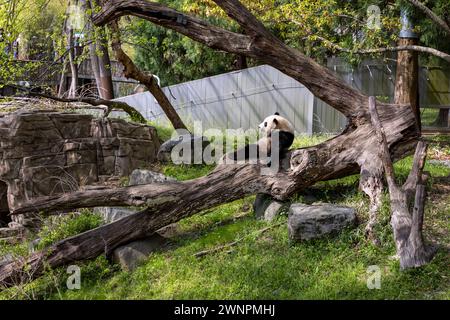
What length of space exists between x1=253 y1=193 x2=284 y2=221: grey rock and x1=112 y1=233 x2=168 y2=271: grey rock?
1.49 m

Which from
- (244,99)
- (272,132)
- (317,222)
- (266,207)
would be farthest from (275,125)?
(244,99)

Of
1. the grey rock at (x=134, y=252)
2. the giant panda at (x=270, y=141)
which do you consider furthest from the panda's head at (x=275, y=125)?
the grey rock at (x=134, y=252)

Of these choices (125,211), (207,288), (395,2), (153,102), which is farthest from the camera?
(153,102)

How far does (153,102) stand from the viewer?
19062 mm

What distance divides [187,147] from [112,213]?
319cm

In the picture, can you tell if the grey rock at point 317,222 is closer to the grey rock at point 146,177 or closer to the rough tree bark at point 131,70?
the grey rock at point 146,177

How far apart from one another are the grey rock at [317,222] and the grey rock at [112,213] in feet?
8.29

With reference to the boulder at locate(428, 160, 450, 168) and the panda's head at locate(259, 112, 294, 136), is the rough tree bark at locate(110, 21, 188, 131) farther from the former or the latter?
the boulder at locate(428, 160, 450, 168)

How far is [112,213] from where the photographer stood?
7680 millimetres

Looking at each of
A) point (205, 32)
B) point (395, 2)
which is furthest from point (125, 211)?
point (395, 2)

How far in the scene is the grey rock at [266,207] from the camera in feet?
23.9

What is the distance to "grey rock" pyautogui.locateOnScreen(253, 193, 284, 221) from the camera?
7277 mm
